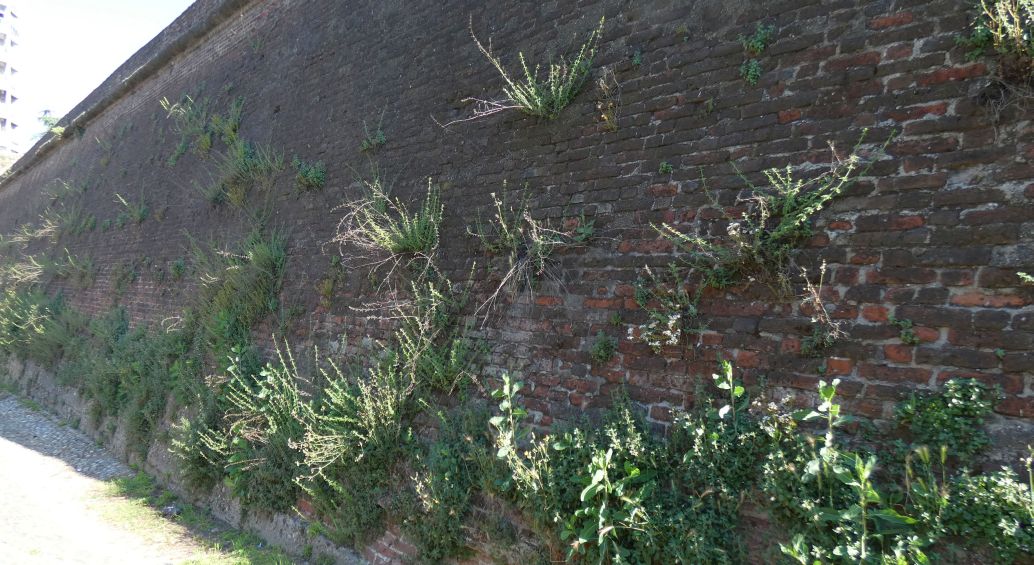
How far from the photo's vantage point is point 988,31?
2.55 metres

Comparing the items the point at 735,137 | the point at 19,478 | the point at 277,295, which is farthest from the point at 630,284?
the point at 19,478

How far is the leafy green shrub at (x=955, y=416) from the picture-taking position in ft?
7.42

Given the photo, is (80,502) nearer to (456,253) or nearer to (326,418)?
(326,418)

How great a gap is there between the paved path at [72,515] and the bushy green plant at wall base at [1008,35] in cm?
603

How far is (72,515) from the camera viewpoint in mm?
5590

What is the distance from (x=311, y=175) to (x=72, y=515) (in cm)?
406

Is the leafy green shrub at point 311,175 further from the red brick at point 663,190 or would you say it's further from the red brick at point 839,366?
the red brick at point 839,366

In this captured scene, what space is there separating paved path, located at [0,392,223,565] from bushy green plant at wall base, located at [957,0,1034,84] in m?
6.03

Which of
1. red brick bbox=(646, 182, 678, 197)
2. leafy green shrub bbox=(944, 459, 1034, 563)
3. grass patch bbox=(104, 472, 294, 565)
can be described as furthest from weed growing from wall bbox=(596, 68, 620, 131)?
grass patch bbox=(104, 472, 294, 565)

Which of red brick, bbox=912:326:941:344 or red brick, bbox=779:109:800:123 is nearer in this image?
red brick, bbox=912:326:941:344

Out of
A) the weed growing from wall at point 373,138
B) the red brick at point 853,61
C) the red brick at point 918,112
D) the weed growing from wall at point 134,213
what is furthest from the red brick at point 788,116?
the weed growing from wall at point 134,213

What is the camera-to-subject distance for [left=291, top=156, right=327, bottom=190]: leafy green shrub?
6234 mm

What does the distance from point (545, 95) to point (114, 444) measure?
7637 mm

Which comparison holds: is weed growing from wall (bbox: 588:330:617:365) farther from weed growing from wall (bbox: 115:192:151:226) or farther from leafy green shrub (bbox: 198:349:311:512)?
weed growing from wall (bbox: 115:192:151:226)
